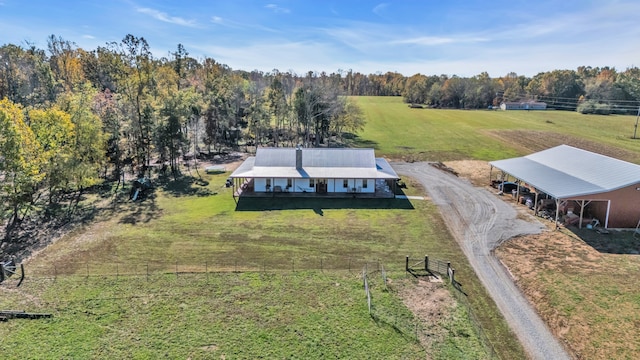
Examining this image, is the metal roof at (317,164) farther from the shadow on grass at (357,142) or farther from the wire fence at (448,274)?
the shadow on grass at (357,142)

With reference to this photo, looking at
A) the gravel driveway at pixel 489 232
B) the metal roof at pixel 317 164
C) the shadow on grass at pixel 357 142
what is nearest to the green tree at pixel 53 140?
the metal roof at pixel 317 164

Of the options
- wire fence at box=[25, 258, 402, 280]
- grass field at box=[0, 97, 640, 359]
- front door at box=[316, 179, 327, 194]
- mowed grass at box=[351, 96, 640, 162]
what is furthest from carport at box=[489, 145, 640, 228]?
mowed grass at box=[351, 96, 640, 162]

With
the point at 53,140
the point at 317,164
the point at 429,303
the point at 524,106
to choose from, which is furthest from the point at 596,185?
the point at 524,106

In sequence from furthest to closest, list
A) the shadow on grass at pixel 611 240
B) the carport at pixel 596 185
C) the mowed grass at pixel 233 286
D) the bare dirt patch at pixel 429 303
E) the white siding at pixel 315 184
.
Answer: the white siding at pixel 315 184, the carport at pixel 596 185, the shadow on grass at pixel 611 240, the bare dirt patch at pixel 429 303, the mowed grass at pixel 233 286

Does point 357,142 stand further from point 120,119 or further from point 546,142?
point 120,119

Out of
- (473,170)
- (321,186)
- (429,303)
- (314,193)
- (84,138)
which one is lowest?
(429,303)

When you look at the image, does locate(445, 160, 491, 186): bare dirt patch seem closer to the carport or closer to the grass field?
the carport
